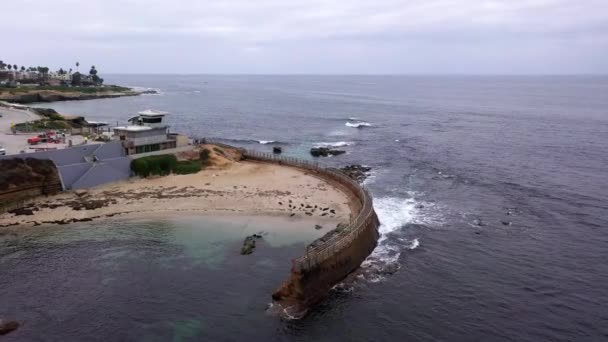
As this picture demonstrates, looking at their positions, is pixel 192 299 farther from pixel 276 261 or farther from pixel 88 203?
pixel 88 203

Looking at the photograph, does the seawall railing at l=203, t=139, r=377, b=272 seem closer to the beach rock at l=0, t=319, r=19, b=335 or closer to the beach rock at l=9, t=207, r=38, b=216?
the beach rock at l=0, t=319, r=19, b=335

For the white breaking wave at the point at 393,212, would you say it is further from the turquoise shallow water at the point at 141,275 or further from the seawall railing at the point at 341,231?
the turquoise shallow water at the point at 141,275

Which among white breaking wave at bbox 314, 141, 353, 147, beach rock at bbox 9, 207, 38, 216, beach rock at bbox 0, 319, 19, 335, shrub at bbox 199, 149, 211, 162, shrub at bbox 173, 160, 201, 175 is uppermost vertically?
shrub at bbox 199, 149, 211, 162

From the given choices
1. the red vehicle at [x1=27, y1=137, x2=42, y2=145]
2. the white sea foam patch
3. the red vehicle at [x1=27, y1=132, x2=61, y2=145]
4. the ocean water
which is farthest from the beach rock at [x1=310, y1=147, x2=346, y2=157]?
the red vehicle at [x1=27, y1=137, x2=42, y2=145]

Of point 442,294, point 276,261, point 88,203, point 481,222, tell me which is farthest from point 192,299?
point 481,222

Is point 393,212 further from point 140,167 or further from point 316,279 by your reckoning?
point 140,167
